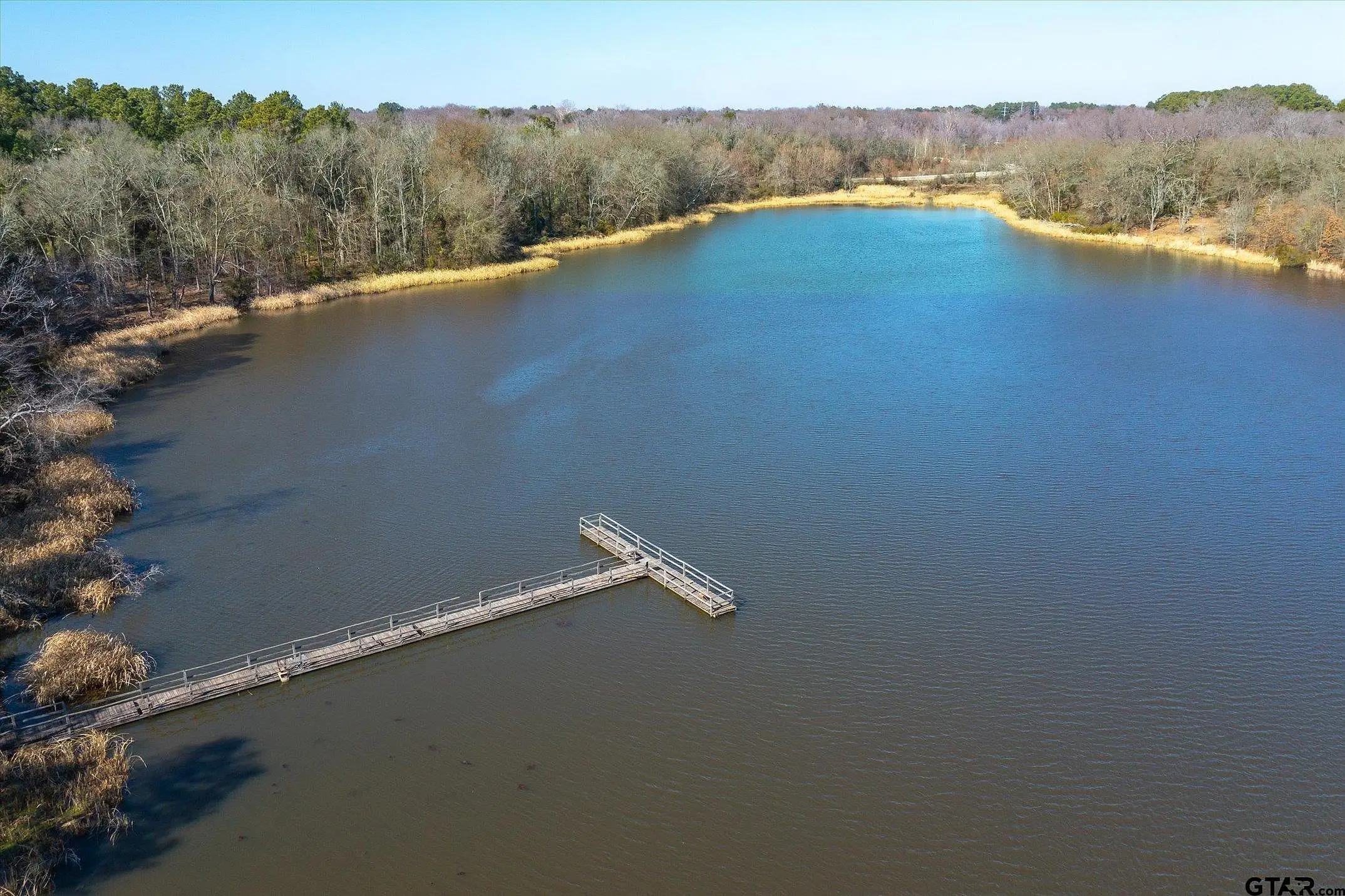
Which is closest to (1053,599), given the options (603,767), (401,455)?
(603,767)

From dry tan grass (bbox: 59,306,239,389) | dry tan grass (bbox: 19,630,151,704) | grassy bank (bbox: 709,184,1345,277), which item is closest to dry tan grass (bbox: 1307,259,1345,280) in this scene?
grassy bank (bbox: 709,184,1345,277)

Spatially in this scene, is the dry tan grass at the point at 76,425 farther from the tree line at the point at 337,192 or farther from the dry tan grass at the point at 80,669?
the dry tan grass at the point at 80,669

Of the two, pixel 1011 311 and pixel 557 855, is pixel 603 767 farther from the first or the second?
pixel 1011 311

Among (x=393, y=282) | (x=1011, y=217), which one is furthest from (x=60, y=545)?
(x=1011, y=217)

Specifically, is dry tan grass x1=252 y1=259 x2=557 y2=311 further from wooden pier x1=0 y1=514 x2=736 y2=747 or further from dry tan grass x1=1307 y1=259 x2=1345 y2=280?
dry tan grass x1=1307 y1=259 x2=1345 y2=280

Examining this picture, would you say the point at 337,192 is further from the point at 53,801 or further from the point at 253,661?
the point at 53,801

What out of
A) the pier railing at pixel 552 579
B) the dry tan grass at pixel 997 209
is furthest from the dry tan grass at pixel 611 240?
the pier railing at pixel 552 579
